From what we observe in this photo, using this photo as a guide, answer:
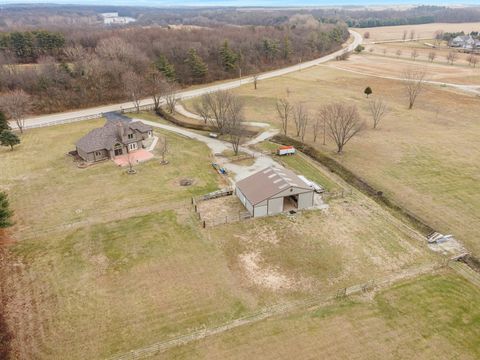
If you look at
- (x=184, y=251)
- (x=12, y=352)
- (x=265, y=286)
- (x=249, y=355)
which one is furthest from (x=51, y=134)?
(x=249, y=355)

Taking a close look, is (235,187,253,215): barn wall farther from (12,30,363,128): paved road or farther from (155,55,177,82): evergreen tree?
(155,55,177,82): evergreen tree

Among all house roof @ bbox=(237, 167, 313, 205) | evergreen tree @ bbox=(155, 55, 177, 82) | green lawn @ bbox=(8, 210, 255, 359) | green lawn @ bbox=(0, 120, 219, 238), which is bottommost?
green lawn @ bbox=(8, 210, 255, 359)

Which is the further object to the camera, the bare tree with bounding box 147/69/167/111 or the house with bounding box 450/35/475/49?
the house with bounding box 450/35/475/49

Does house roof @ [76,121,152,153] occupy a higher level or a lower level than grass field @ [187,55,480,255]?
higher

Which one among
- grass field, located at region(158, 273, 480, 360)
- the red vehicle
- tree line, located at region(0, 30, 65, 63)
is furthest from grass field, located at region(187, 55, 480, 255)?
tree line, located at region(0, 30, 65, 63)

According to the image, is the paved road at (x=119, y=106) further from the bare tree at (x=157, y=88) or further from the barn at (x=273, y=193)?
the barn at (x=273, y=193)

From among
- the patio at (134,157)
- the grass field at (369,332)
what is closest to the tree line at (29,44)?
the patio at (134,157)
